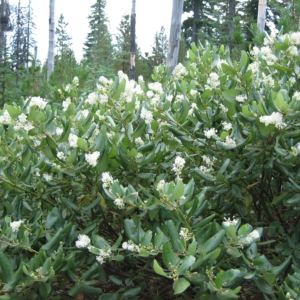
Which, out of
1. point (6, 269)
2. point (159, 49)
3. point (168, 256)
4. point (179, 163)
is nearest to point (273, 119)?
point (179, 163)

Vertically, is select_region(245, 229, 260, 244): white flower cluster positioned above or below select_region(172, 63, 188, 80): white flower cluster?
below

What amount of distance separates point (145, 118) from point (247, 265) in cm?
107

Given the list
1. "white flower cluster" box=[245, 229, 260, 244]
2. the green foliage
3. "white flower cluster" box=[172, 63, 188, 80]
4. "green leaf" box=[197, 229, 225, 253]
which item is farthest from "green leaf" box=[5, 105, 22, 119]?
"white flower cluster" box=[172, 63, 188, 80]

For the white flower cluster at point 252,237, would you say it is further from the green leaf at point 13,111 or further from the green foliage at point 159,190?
the green leaf at point 13,111

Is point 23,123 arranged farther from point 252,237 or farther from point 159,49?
point 159,49

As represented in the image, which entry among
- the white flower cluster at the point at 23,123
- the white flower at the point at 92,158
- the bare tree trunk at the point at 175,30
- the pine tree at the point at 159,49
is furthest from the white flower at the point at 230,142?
the pine tree at the point at 159,49

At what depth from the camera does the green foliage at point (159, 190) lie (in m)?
1.83

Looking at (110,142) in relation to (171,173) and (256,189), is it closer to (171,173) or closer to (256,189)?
(171,173)

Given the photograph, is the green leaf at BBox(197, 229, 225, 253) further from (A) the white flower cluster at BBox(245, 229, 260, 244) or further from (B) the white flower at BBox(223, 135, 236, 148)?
(B) the white flower at BBox(223, 135, 236, 148)

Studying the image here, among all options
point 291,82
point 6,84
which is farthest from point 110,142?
point 6,84

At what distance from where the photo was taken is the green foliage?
1828 mm

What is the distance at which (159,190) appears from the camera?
1812 mm

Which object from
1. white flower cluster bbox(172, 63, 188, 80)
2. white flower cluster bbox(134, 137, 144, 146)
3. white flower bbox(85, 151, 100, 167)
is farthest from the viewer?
white flower cluster bbox(172, 63, 188, 80)

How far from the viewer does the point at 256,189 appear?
255 cm
